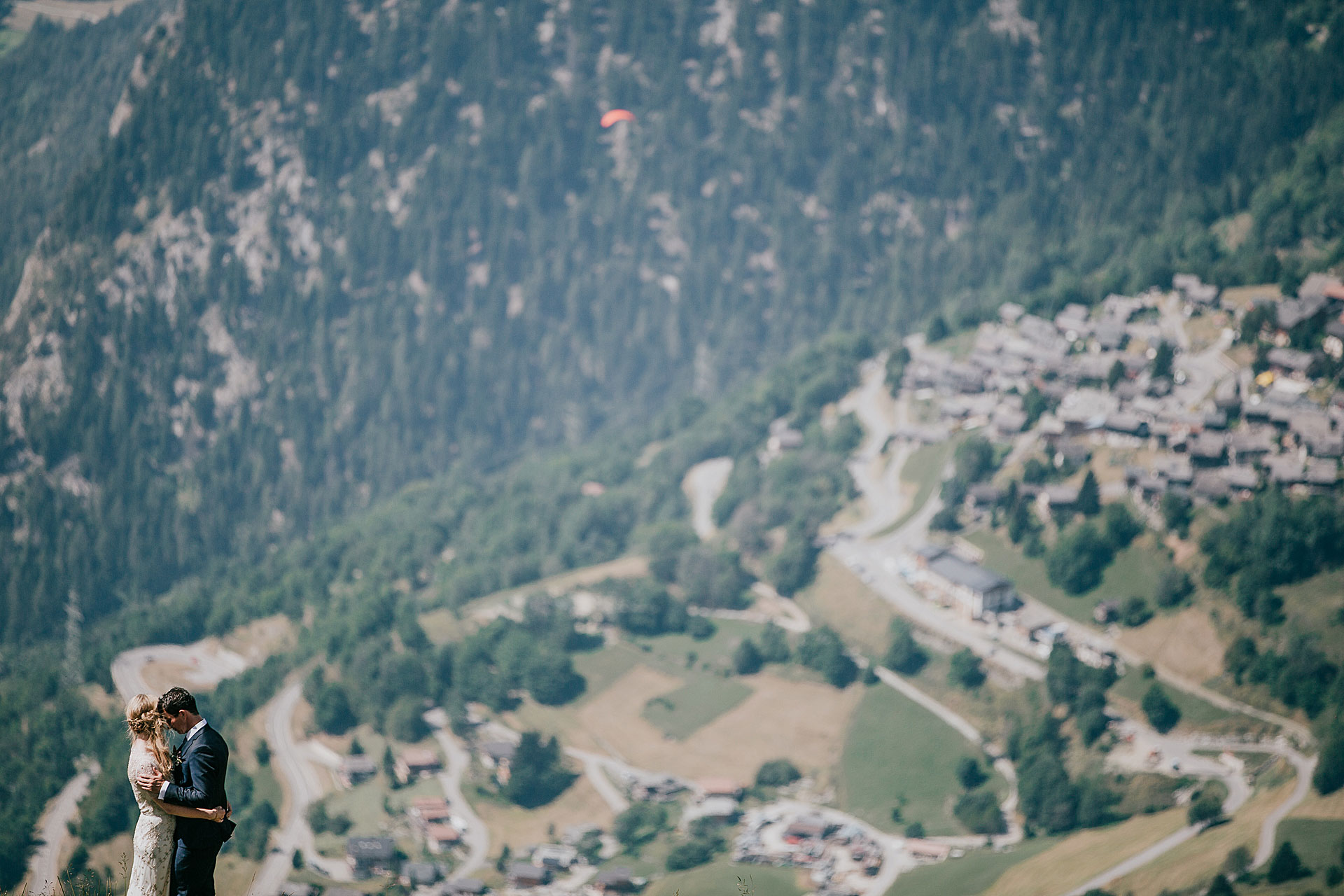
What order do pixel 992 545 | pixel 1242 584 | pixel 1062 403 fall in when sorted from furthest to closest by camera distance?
pixel 1062 403 < pixel 992 545 < pixel 1242 584

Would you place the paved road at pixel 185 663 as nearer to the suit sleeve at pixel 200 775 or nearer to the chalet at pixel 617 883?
the chalet at pixel 617 883

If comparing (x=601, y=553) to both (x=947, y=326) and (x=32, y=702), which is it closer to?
(x=947, y=326)

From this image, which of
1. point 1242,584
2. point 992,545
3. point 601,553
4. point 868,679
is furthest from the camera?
point 601,553

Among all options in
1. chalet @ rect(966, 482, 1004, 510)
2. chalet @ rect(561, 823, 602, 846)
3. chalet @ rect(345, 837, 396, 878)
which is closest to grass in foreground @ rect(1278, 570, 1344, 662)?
chalet @ rect(966, 482, 1004, 510)

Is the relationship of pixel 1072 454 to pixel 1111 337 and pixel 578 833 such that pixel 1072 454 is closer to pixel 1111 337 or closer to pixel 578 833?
pixel 1111 337

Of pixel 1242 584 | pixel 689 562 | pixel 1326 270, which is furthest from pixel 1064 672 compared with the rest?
pixel 1326 270

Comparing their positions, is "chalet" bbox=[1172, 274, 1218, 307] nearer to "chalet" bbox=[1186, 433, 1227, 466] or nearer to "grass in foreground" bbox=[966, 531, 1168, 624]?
"chalet" bbox=[1186, 433, 1227, 466]
